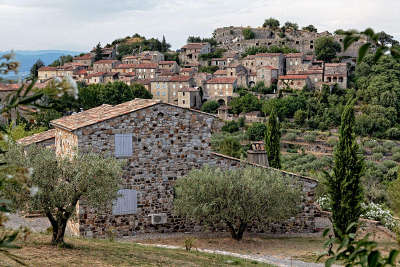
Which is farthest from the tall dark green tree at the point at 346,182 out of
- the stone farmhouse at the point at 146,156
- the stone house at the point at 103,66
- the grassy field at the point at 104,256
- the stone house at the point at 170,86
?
the stone house at the point at 103,66

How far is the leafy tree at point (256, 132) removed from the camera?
61.3 m

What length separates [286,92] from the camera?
257 ft

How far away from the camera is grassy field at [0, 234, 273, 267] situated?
31.9ft

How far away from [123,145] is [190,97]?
65.1 metres

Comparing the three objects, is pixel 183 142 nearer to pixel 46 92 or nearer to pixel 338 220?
pixel 338 220

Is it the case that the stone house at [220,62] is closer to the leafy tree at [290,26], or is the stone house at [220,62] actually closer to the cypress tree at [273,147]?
the leafy tree at [290,26]

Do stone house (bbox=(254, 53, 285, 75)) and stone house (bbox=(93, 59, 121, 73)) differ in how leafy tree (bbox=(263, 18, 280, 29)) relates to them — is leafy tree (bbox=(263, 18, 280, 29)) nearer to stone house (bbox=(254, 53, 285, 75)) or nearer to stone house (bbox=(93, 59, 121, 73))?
stone house (bbox=(254, 53, 285, 75))

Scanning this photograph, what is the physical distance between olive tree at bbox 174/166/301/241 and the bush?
5139 centimetres

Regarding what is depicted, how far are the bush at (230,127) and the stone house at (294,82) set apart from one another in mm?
15318

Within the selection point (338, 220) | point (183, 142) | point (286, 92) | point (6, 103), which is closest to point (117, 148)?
point (183, 142)

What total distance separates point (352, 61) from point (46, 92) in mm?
91536

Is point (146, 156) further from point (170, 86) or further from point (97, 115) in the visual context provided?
point (170, 86)

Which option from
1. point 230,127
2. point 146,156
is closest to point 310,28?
point 230,127

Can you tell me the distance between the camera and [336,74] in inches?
3125
